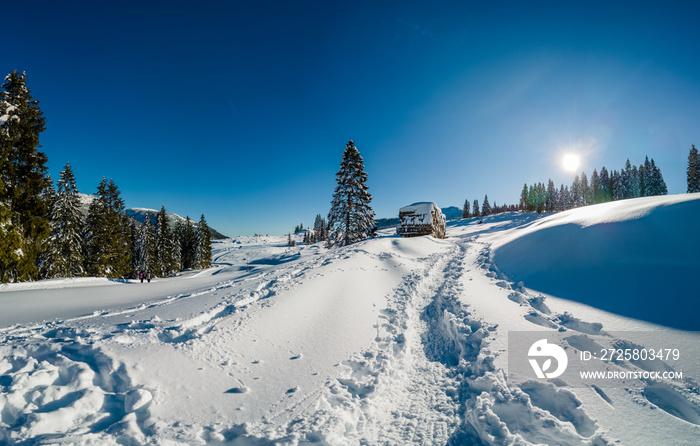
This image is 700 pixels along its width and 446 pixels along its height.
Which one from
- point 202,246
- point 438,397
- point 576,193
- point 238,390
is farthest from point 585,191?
point 202,246

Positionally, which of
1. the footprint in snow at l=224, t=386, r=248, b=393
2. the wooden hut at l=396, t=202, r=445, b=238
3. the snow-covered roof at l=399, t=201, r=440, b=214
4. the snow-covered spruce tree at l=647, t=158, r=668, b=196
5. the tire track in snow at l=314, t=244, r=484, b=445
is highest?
the snow-covered spruce tree at l=647, t=158, r=668, b=196

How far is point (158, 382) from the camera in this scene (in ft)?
10.6

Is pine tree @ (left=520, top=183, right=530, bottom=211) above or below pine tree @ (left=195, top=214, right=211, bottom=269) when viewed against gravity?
above

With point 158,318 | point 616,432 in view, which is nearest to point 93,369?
point 158,318

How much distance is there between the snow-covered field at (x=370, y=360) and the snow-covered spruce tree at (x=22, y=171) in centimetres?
890

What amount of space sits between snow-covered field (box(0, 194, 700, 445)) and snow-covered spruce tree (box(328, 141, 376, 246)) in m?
16.3

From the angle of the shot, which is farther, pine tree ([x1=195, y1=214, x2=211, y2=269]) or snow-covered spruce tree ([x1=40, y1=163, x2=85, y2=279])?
pine tree ([x1=195, y1=214, x2=211, y2=269])

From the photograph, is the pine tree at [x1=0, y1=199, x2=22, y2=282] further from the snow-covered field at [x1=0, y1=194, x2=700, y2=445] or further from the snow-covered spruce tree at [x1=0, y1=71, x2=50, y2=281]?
the snow-covered field at [x1=0, y1=194, x2=700, y2=445]

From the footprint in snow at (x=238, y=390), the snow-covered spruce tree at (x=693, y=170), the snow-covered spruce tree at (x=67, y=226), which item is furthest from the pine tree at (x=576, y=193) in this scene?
the snow-covered spruce tree at (x=67, y=226)

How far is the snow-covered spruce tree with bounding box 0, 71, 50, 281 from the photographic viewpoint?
1312cm

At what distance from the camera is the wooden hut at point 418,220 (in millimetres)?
25112

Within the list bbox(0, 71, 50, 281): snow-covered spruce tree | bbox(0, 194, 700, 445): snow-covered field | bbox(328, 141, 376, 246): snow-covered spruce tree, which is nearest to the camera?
bbox(0, 194, 700, 445): snow-covered field

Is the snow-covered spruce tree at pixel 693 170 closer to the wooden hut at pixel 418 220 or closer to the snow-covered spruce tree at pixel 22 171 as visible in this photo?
the wooden hut at pixel 418 220

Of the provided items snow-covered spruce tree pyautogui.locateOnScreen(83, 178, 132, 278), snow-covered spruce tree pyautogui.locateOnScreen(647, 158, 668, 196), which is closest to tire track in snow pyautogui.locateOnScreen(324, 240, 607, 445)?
snow-covered spruce tree pyautogui.locateOnScreen(83, 178, 132, 278)
